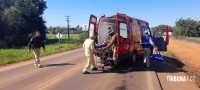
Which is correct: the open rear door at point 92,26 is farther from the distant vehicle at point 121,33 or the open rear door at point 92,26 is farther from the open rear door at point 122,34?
the open rear door at point 122,34

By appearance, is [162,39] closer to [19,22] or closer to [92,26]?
[92,26]

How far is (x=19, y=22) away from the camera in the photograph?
5975 cm

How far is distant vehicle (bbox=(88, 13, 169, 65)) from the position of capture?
13489mm

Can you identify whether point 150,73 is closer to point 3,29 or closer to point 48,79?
point 48,79

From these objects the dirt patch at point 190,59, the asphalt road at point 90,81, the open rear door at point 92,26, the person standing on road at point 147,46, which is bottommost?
the dirt patch at point 190,59

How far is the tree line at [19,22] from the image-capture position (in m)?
56.3

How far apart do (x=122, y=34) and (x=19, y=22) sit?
49007 mm

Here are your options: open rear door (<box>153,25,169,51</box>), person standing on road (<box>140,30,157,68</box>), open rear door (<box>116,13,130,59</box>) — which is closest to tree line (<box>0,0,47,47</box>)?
open rear door (<box>153,25,169,51</box>)

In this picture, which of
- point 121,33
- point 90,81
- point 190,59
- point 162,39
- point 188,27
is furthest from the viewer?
point 188,27

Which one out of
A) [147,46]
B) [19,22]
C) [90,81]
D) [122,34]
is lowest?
[90,81]

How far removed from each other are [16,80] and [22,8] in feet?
185

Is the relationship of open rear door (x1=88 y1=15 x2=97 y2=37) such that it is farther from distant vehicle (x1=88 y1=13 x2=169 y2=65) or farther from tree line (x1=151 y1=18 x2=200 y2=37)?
tree line (x1=151 y1=18 x2=200 y2=37)

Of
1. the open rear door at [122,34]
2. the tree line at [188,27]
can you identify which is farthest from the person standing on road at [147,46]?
the tree line at [188,27]

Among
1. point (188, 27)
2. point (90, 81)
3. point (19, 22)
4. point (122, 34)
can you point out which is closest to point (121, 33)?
point (122, 34)
